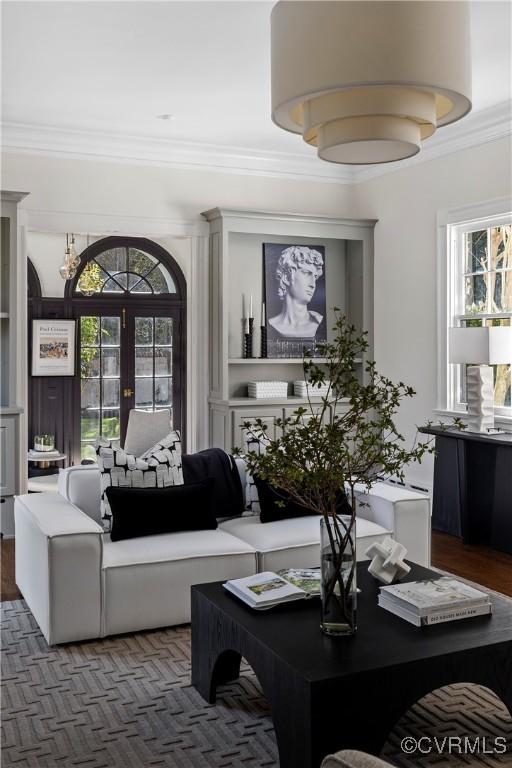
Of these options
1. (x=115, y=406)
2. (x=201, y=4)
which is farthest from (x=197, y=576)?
(x=115, y=406)

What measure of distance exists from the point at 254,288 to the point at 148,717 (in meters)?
4.33

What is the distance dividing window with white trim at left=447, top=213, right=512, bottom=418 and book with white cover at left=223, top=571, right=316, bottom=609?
302 centimetres

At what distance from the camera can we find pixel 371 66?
222 cm

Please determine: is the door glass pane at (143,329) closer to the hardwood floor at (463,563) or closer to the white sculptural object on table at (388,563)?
the hardwood floor at (463,563)

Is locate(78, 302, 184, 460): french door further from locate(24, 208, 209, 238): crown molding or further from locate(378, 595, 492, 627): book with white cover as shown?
locate(378, 595, 492, 627): book with white cover

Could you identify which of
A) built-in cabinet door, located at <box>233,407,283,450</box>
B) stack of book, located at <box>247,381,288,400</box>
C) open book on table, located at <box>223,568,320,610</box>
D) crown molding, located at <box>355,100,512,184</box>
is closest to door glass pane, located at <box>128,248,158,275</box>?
stack of book, located at <box>247,381,288,400</box>

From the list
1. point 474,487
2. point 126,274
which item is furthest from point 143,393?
point 474,487

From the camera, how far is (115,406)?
27.7 feet

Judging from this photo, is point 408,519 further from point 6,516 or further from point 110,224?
point 110,224

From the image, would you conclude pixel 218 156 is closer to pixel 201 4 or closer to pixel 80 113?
pixel 80 113

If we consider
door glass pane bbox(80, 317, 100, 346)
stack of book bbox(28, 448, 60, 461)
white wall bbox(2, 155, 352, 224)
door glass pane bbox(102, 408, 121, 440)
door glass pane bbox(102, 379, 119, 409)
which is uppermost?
white wall bbox(2, 155, 352, 224)

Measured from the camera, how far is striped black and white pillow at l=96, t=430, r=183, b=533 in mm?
3826

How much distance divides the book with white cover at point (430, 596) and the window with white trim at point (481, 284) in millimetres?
2857

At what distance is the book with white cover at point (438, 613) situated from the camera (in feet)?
8.36
